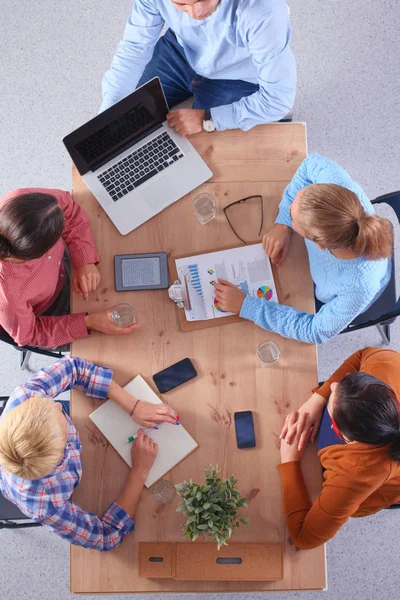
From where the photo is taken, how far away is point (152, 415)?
1.63m

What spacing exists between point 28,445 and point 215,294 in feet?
2.26

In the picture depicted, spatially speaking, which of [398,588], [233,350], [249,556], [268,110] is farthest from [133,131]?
[398,588]

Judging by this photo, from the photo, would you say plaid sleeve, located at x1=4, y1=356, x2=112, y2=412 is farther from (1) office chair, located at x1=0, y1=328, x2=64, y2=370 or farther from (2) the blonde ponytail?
(2) the blonde ponytail

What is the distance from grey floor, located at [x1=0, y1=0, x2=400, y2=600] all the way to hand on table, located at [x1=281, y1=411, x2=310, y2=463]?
3.69 feet

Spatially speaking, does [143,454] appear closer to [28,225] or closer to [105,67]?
[28,225]

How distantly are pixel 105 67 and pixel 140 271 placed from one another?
1488 mm

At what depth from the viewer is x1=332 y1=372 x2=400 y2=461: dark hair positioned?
4.64 feet

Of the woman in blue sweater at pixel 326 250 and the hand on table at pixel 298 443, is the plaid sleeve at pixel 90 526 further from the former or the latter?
the woman in blue sweater at pixel 326 250

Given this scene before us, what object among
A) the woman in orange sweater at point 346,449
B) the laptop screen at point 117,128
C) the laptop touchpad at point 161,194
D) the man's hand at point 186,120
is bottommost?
the woman in orange sweater at point 346,449

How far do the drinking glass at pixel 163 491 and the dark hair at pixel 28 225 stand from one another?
74 centimetres

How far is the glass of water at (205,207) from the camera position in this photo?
5.86ft

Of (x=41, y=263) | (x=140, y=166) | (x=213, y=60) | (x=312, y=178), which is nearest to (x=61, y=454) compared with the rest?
(x=41, y=263)

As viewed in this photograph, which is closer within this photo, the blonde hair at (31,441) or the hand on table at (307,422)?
the blonde hair at (31,441)

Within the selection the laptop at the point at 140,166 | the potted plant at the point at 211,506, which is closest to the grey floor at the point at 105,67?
the laptop at the point at 140,166
